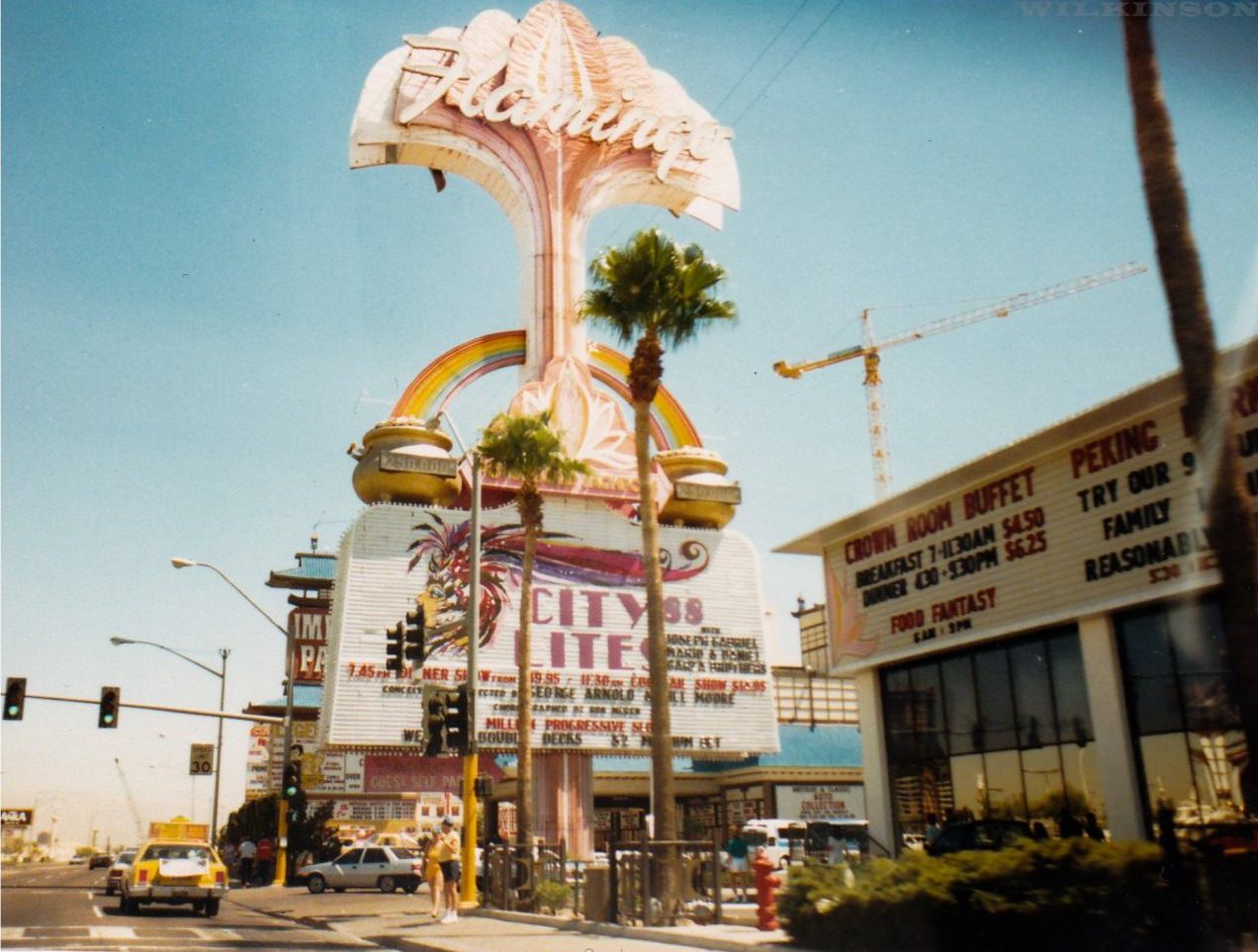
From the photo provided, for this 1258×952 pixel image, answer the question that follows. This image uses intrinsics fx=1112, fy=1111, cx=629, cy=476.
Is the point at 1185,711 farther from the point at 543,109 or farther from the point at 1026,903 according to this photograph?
the point at 543,109

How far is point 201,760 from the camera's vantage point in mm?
39969

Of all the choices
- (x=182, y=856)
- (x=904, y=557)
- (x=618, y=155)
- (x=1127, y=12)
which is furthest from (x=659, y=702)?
(x=618, y=155)

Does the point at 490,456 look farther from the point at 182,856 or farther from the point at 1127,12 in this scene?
the point at 1127,12

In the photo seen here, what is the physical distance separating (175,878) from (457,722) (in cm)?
702

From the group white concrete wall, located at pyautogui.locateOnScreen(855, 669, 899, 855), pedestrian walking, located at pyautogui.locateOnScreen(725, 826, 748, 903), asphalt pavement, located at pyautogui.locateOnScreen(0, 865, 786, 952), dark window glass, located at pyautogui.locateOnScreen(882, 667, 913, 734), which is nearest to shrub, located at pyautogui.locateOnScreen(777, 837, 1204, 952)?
asphalt pavement, located at pyautogui.locateOnScreen(0, 865, 786, 952)

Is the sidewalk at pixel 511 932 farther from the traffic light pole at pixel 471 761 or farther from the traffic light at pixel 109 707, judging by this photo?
the traffic light at pixel 109 707

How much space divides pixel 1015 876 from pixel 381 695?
30.0 metres

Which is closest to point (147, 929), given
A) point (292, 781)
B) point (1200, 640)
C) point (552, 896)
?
point (552, 896)

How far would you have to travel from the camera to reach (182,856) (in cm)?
2383

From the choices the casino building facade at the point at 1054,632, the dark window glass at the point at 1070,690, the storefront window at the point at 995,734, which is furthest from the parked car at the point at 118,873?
the dark window glass at the point at 1070,690

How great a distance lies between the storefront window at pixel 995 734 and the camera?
1838 cm

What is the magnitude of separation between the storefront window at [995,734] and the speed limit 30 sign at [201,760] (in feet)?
88.9

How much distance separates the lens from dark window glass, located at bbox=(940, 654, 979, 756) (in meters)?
20.5

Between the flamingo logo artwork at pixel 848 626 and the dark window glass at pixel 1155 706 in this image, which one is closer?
the dark window glass at pixel 1155 706
